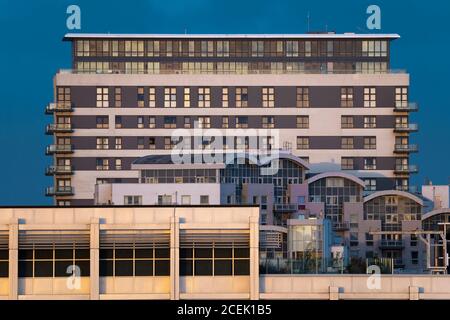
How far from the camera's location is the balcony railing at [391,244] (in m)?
198

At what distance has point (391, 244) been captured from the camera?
199 meters

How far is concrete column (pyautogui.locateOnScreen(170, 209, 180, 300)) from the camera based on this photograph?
290ft

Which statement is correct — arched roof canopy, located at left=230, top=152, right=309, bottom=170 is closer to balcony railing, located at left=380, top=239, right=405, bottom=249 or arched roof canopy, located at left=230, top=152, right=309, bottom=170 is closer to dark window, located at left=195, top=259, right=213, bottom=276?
balcony railing, located at left=380, top=239, right=405, bottom=249

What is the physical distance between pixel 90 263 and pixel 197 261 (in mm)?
5921

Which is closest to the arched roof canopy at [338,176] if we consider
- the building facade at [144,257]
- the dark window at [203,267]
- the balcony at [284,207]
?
the balcony at [284,207]

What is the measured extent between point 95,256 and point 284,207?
105 meters

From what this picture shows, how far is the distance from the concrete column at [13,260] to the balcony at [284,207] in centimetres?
10476

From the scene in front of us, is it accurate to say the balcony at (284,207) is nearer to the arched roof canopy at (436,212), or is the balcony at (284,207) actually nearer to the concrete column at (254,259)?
the arched roof canopy at (436,212)

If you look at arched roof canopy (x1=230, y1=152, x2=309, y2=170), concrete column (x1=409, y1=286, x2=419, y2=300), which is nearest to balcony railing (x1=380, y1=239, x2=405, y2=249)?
arched roof canopy (x1=230, y1=152, x2=309, y2=170)

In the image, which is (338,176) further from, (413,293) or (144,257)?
(144,257)
